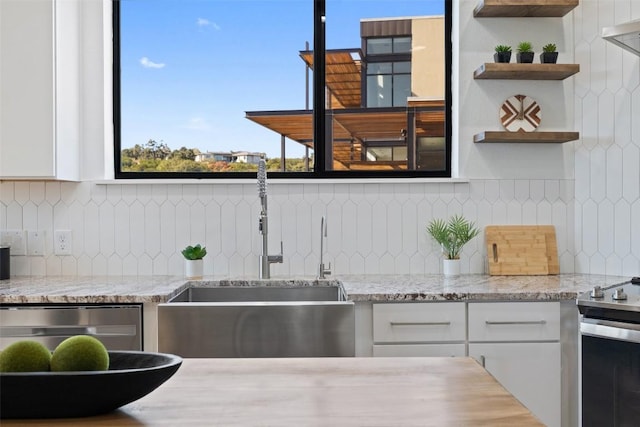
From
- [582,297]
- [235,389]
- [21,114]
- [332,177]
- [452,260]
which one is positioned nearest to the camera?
[235,389]

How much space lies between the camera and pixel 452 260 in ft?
10.3

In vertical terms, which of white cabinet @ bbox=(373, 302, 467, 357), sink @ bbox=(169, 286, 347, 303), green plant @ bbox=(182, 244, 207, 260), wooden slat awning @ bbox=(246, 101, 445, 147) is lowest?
white cabinet @ bbox=(373, 302, 467, 357)

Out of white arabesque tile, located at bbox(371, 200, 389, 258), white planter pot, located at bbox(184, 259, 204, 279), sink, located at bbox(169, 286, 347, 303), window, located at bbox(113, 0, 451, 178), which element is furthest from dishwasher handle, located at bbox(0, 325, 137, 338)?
white arabesque tile, located at bbox(371, 200, 389, 258)

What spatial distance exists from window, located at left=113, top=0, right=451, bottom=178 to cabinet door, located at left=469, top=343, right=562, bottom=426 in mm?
1168

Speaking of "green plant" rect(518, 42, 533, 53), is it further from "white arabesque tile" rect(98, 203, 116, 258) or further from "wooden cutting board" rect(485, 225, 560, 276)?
"white arabesque tile" rect(98, 203, 116, 258)

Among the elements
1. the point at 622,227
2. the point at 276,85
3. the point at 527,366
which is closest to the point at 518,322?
the point at 527,366

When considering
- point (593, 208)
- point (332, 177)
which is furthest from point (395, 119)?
point (593, 208)

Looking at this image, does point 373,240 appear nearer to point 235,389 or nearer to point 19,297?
point 19,297

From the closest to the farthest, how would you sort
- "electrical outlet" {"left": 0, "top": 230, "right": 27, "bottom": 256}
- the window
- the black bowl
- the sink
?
the black bowl
the sink
"electrical outlet" {"left": 0, "top": 230, "right": 27, "bottom": 256}
the window

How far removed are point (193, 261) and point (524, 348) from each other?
5.04ft

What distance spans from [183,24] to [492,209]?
1860mm

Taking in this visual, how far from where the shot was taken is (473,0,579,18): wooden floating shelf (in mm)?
3057

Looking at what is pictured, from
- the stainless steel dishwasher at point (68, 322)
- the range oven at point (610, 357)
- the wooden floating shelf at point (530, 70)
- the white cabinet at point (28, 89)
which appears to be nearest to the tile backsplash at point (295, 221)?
the white cabinet at point (28, 89)

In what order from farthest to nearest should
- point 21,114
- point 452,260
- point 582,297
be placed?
point 452,260 → point 21,114 → point 582,297
